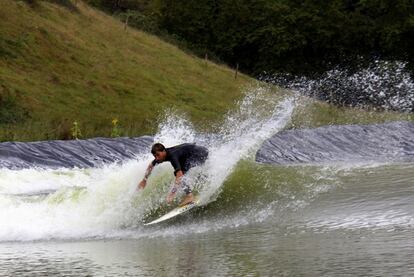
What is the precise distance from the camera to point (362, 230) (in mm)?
11078

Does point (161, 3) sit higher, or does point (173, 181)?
point (161, 3)

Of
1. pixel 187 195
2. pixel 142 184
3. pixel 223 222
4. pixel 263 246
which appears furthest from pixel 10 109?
pixel 263 246

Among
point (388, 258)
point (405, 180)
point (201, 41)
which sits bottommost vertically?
point (388, 258)

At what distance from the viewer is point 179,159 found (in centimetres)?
1466

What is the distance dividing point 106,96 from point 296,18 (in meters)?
37.2

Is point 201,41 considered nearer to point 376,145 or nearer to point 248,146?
point 376,145

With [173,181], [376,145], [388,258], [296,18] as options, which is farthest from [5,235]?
[296,18]

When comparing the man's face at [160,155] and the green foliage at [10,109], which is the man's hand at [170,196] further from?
the green foliage at [10,109]

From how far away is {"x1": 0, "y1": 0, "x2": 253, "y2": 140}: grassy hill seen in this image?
37.0 m

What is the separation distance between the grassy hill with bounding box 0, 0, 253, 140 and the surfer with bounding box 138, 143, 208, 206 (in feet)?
48.5

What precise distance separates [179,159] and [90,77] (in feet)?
111

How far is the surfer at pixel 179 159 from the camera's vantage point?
14.1m

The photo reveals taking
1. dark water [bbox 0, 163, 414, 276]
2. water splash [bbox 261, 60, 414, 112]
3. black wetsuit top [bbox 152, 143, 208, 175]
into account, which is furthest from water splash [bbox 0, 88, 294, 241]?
water splash [bbox 261, 60, 414, 112]

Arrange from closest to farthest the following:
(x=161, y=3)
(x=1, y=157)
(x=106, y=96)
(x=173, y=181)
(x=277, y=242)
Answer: (x=277, y=242)
(x=173, y=181)
(x=1, y=157)
(x=106, y=96)
(x=161, y=3)
